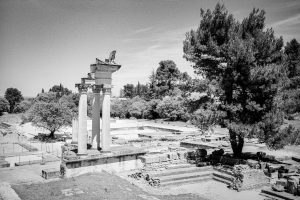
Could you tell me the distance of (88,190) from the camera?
13.5m

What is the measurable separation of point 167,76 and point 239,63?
6224cm

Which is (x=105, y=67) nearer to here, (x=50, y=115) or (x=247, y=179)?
(x=247, y=179)

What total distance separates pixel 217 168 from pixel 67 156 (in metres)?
10.6

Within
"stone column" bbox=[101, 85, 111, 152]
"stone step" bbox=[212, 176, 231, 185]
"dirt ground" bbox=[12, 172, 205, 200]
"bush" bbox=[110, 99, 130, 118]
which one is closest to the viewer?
"dirt ground" bbox=[12, 172, 205, 200]

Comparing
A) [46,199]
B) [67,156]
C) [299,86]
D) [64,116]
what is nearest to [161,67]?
[64,116]

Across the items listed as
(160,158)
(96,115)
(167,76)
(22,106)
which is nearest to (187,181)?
(160,158)

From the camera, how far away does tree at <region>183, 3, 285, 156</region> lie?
68.6 feet

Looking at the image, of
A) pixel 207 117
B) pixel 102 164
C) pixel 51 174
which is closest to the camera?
pixel 51 174

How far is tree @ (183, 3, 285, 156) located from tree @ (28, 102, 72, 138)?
23.3 m

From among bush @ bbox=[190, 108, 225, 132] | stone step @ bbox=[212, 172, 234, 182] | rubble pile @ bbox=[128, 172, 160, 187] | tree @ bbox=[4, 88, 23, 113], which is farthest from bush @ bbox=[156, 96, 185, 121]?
tree @ bbox=[4, 88, 23, 113]

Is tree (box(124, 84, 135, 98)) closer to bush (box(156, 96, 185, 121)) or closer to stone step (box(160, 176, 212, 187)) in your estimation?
bush (box(156, 96, 185, 121))

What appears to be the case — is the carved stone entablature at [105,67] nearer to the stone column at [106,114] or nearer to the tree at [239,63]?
the stone column at [106,114]

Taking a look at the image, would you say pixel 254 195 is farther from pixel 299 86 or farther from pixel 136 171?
pixel 299 86

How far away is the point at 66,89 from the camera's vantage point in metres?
135
